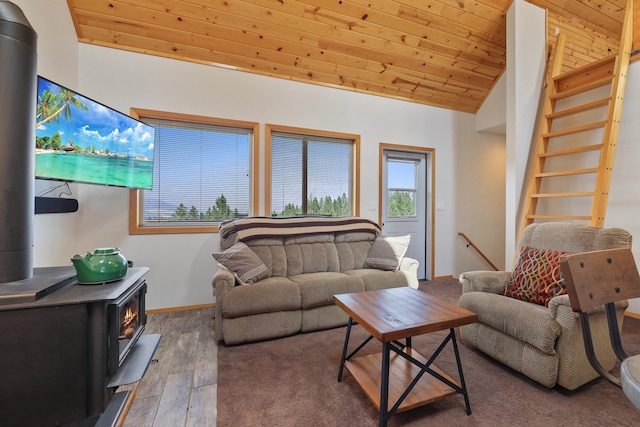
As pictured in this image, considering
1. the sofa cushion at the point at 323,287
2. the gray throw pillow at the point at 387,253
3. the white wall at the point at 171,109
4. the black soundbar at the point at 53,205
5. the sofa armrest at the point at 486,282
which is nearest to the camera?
the black soundbar at the point at 53,205

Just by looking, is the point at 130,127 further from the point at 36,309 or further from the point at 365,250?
the point at 365,250

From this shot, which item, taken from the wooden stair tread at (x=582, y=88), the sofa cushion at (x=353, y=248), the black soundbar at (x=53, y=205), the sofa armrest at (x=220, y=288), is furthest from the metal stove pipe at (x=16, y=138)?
the wooden stair tread at (x=582, y=88)

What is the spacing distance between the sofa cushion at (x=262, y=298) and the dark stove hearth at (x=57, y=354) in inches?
38.7

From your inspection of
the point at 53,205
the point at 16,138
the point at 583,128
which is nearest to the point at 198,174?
the point at 53,205

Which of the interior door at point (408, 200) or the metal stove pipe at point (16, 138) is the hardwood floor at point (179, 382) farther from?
the interior door at point (408, 200)

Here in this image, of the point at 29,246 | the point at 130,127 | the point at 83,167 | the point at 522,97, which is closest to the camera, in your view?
the point at 29,246

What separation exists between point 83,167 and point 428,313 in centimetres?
247

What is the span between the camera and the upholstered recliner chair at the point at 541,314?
1.59 m

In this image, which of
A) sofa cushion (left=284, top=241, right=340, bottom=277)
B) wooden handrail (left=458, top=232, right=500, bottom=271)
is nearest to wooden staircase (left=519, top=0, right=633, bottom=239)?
wooden handrail (left=458, top=232, right=500, bottom=271)

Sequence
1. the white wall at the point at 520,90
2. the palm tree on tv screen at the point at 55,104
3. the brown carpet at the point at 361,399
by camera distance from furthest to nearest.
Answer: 1. the white wall at the point at 520,90
2. the palm tree on tv screen at the point at 55,104
3. the brown carpet at the point at 361,399

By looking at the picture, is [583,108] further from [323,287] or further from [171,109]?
[171,109]

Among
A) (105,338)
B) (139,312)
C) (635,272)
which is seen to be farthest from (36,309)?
(635,272)

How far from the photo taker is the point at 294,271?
2.83m

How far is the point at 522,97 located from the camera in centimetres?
320
